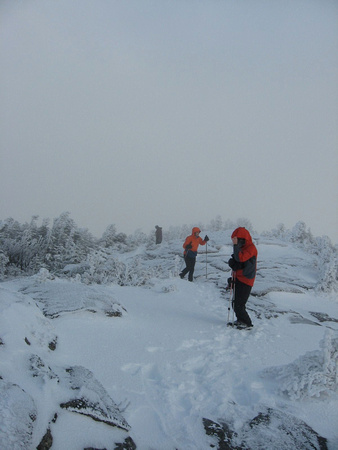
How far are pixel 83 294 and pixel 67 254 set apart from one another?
8816 mm

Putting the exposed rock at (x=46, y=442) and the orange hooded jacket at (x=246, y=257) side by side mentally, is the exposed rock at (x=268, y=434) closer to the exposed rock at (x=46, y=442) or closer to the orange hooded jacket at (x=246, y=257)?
the exposed rock at (x=46, y=442)

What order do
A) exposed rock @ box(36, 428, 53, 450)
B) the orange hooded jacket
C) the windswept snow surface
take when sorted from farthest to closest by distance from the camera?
the orange hooded jacket < the windswept snow surface < exposed rock @ box(36, 428, 53, 450)

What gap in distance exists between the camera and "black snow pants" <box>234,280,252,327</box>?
5965 mm

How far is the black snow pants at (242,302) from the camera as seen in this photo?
235 inches

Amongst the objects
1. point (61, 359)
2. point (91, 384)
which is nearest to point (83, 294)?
point (61, 359)

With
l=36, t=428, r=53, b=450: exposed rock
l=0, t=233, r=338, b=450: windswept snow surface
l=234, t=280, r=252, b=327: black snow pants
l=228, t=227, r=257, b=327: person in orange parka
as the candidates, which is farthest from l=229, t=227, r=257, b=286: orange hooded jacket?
l=36, t=428, r=53, b=450: exposed rock

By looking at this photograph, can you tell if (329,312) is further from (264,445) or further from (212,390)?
(264,445)

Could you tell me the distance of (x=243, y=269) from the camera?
19.8 feet

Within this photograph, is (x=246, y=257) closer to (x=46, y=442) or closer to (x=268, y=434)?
(x=268, y=434)

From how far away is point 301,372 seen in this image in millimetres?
3381

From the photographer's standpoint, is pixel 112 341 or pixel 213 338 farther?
pixel 213 338

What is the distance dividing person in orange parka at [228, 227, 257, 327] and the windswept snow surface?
0.37 metres

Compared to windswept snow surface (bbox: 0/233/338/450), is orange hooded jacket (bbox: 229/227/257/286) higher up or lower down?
higher up

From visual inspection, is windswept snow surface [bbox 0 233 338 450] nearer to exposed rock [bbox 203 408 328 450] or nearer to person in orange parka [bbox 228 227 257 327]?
exposed rock [bbox 203 408 328 450]
